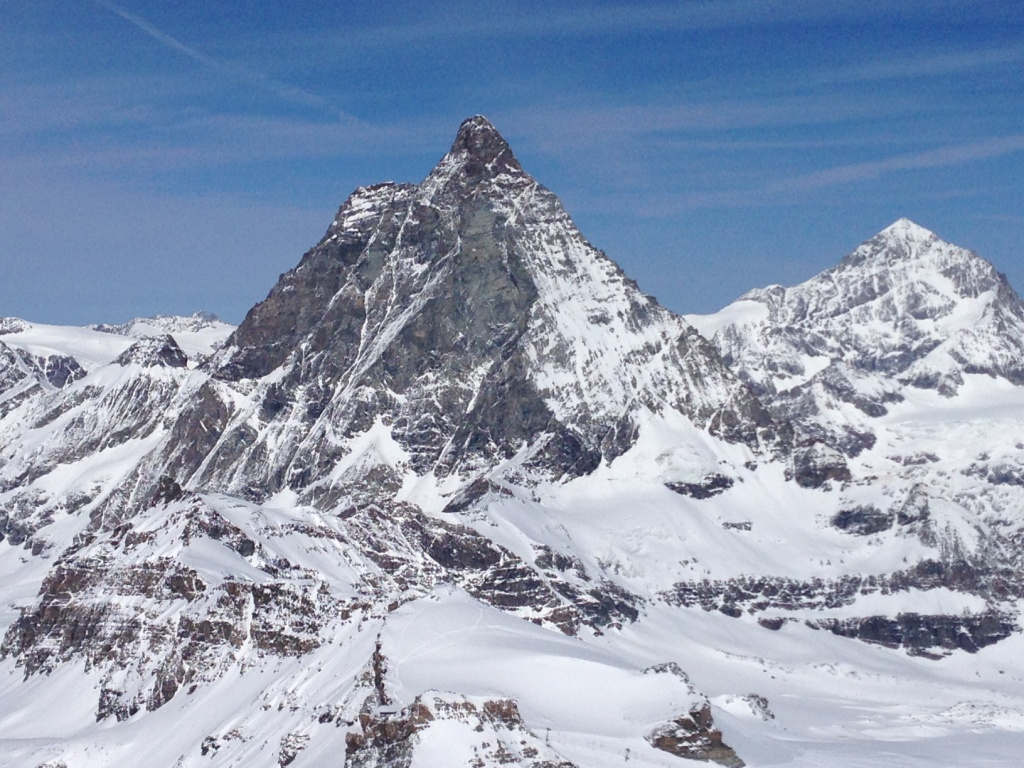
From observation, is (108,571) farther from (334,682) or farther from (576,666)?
(576,666)

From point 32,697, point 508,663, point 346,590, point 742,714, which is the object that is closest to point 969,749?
point 742,714

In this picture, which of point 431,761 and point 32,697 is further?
point 32,697

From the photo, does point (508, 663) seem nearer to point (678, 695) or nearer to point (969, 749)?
point (678, 695)

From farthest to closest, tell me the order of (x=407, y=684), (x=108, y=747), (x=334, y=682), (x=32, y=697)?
(x=32, y=697) → (x=108, y=747) → (x=334, y=682) → (x=407, y=684)

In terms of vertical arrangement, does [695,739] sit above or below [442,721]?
below

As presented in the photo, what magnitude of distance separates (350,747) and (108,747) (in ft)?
163

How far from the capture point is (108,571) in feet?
653

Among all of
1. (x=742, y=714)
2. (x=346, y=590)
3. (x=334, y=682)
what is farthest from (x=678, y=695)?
(x=346, y=590)

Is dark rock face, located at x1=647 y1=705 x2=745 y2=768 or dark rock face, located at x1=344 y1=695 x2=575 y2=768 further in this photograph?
dark rock face, located at x1=647 y1=705 x2=745 y2=768

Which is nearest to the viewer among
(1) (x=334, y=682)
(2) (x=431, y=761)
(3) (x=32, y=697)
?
(2) (x=431, y=761)

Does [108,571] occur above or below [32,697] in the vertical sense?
above

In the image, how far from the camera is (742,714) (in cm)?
16750

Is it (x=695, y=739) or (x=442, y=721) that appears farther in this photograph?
(x=695, y=739)

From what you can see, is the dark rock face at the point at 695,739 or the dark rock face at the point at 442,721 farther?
the dark rock face at the point at 695,739
